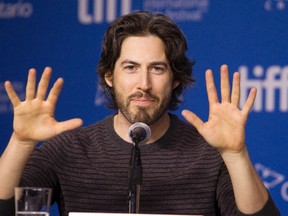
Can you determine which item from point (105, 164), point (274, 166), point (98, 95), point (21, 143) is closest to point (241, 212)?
point (105, 164)

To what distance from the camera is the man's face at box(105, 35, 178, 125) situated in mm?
3395

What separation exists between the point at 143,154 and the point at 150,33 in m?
0.53

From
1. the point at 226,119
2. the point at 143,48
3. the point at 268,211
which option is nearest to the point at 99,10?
the point at 143,48

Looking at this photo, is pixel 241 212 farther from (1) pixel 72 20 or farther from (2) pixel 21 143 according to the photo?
(1) pixel 72 20

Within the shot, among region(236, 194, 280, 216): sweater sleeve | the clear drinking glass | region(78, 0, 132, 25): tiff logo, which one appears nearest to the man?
region(236, 194, 280, 216): sweater sleeve

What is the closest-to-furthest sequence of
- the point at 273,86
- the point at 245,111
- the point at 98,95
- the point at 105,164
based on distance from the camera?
the point at 245,111 → the point at 105,164 → the point at 273,86 → the point at 98,95

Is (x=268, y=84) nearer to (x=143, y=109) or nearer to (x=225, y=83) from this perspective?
(x=143, y=109)

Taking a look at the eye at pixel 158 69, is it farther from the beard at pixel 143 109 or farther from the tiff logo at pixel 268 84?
the tiff logo at pixel 268 84

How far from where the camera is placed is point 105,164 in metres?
3.46

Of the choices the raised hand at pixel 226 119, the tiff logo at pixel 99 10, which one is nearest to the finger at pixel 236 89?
the raised hand at pixel 226 119

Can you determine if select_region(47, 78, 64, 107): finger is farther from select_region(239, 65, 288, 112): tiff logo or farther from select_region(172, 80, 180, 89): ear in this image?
select_region(239, 65, 288, 112): tiff logo

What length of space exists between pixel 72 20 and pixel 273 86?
130cm

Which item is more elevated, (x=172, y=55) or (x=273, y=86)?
(x=172, y=55)

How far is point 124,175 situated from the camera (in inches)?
135
